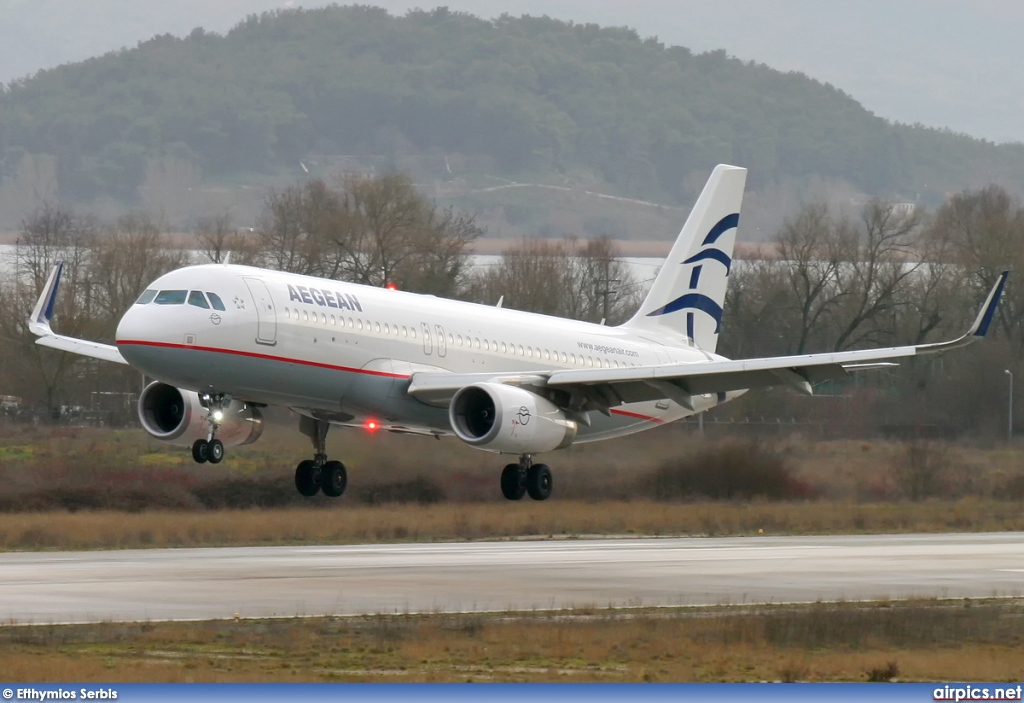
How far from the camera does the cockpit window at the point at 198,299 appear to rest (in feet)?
108

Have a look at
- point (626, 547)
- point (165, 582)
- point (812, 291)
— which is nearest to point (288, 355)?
point (165, 582)

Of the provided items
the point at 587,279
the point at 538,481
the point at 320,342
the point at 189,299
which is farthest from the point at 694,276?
the point at 587,279

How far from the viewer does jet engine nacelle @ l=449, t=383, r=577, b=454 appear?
1403 inches

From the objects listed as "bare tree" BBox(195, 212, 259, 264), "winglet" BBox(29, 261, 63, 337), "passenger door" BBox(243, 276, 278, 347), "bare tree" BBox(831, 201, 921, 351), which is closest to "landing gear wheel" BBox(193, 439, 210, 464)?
"passenger door" BBox(243, 276, 278, 347)

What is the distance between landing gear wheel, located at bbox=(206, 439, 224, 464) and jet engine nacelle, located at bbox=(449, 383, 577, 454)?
5059mm

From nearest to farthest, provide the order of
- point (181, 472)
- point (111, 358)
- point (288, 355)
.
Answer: point (288, 355) → point (111, 358) → point (181, 472)

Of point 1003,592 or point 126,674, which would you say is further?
point 1003,592

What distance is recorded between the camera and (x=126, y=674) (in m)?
22.3

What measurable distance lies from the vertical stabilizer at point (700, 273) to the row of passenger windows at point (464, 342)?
12.0 feet

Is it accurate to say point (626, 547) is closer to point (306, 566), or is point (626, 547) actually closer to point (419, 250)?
point (306, 566)

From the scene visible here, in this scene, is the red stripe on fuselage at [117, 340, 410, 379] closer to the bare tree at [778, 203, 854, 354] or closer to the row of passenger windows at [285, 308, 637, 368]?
the row of passenger windows at [285, 308, 637, 368]

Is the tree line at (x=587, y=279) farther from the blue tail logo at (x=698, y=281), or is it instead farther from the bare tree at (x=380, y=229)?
the blue tail logo at (x=698, y=281)

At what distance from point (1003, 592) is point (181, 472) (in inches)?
1242

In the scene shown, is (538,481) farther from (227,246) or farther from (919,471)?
(227,246)
